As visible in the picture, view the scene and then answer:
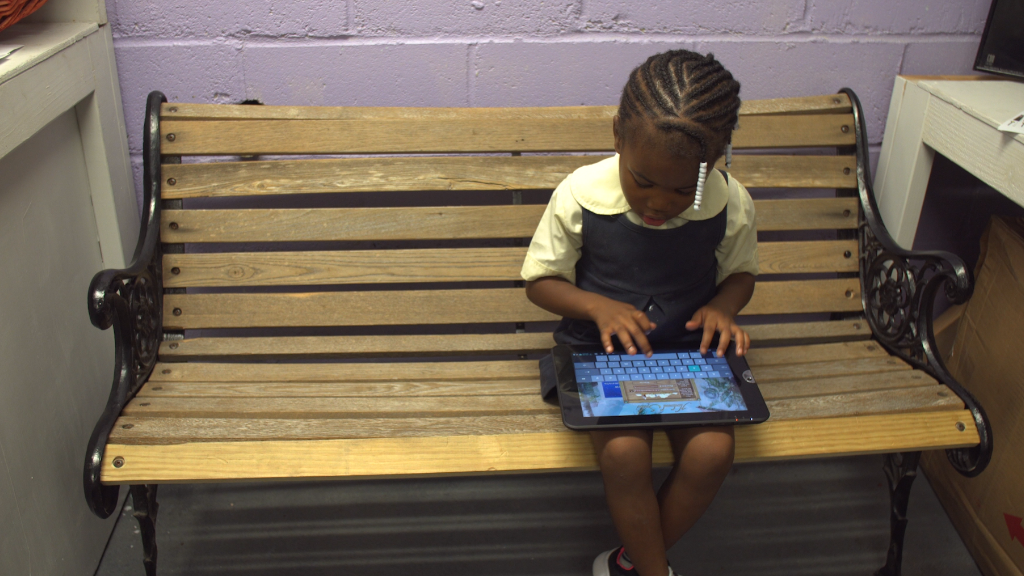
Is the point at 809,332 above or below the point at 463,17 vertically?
below

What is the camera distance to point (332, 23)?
81.1 inches

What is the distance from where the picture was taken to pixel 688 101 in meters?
1.33

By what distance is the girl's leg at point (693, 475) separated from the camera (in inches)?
60.6

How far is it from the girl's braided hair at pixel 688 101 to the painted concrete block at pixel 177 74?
1.23 metres

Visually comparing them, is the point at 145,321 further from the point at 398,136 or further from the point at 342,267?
the point at 398,136

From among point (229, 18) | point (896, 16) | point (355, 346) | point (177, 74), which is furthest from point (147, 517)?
point (896, 16)

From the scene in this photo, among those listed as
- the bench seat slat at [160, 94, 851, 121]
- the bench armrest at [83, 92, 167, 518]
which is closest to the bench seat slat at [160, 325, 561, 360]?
the bench armrest at [83, 92, 167, 518]

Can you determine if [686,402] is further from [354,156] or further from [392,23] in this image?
[392,23]

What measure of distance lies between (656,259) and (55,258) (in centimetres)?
141

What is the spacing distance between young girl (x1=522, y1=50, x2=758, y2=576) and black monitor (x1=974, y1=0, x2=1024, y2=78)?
1.01 metres

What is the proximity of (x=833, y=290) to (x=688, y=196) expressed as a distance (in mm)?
936

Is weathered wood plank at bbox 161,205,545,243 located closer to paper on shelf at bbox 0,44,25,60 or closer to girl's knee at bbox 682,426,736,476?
paper on shelf at bbox 0,44,25,60

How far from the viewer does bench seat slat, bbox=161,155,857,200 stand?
6.56 feet

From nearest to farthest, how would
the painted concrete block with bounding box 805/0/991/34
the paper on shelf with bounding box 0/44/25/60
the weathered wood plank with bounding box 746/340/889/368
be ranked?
the paper on shelf with bounding box 0/44/25/60, the weathered wood plank with bounding box 746/340/889/368, the painted concrete block with bounding box 805/0/991/34
